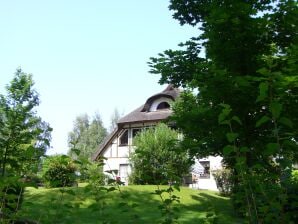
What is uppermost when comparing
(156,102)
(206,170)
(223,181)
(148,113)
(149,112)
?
(156,102)

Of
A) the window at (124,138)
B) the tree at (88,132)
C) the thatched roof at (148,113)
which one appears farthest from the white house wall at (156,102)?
the tree at (88,132)

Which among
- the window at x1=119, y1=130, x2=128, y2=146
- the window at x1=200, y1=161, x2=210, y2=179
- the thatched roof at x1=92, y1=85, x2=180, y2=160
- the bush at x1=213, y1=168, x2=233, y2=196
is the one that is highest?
the thatched roof at x1=92, y1=85, x2=180, y2=160

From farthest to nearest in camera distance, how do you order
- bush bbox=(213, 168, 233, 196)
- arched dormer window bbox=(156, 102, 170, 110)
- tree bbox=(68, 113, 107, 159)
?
tree bbox=(68, 113, 107, 159)
arched dormer window bbox=(156, 102, 170, 110)
bush bbox=(213, 168, 233, 196)

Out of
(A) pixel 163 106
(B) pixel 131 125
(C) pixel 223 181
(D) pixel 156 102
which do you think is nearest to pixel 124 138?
(B) pixel 131 125

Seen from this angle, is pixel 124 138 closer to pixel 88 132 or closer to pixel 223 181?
pixel 223 181

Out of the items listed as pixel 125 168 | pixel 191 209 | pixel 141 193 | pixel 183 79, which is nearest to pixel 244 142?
pixel 183 79

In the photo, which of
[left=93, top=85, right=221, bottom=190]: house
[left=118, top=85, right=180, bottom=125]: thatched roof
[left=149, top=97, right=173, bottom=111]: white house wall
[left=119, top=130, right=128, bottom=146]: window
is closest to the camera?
[left=118, top=85, right=180, bottom=125]: thatched roof

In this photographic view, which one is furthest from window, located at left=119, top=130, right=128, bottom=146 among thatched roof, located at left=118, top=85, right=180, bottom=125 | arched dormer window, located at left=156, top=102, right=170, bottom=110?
arched dormer window, located at left=156, top=102, right=170, bottom=110

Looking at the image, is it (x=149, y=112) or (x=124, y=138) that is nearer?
(x=149, y=112)

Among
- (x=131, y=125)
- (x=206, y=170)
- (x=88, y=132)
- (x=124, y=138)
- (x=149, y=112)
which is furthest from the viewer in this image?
(x=88, y=132)

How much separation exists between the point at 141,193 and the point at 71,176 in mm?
12607

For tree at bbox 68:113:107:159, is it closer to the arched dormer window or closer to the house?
the house

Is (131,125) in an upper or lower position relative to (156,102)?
lower

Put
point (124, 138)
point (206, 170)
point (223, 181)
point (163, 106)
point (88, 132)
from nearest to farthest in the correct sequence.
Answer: point (223, 181) → point (206, 170) → point (163, 106) → point (124, 138) → point (88, 132)
